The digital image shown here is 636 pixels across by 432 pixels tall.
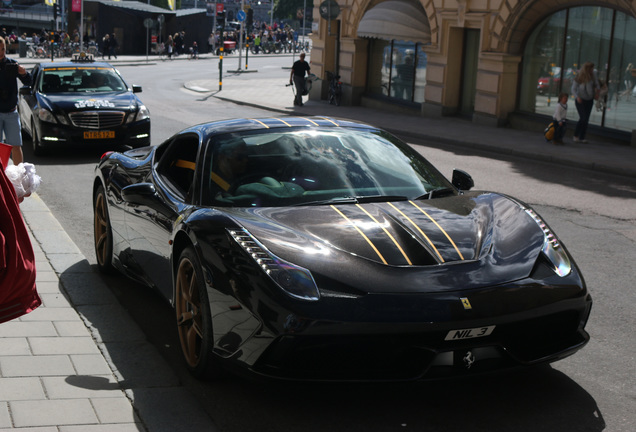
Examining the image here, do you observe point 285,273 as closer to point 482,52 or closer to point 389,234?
point 389,234

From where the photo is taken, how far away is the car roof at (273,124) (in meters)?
5.83

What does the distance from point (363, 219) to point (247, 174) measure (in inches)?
36.6

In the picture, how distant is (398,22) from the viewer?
26.0 m

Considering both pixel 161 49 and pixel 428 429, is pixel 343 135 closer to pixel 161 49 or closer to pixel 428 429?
pixel 428 429

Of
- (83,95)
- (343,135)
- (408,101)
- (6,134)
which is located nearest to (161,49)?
(408,101)

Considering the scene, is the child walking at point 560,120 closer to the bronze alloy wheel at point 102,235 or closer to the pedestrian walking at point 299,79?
the pedestrian walking at point 299,79

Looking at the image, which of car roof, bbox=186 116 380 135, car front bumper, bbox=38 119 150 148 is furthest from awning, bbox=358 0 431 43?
car roof, bbox=186 116 380 135

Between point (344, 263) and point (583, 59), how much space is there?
18.0 metres

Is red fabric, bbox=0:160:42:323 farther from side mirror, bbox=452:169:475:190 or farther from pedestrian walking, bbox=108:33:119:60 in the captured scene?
pedestrian walking, bbox=108:33:119:60

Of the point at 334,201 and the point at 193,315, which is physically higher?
the point at 334,201

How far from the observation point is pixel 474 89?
24.8 meters

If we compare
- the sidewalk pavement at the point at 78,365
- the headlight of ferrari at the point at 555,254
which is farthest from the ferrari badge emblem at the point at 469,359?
the sidewalk pavement at the point at 78,365

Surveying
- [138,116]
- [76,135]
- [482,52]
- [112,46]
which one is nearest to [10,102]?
[76,135]

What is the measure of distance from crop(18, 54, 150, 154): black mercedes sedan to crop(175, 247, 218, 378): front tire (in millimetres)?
10283
